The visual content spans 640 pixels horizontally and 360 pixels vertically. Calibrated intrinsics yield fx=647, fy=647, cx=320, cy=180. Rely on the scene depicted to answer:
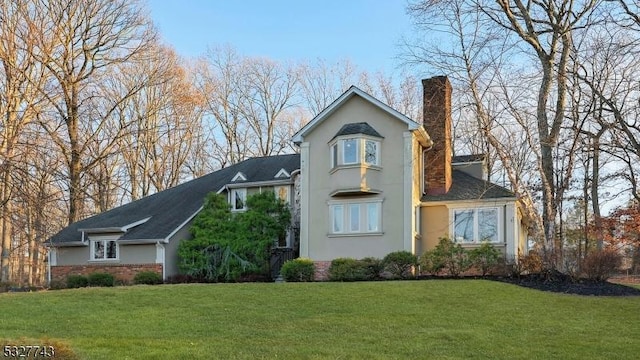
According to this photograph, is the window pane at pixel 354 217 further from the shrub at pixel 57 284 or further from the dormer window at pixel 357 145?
the shrub at pixel 57 284

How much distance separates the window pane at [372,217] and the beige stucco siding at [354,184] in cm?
25

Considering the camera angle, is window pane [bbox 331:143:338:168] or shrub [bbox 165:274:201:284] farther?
shrub [bbox 165:274:201:284]

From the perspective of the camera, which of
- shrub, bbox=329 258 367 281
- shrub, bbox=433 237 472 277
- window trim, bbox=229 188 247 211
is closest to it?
shrub, bbox=433 237 472 277

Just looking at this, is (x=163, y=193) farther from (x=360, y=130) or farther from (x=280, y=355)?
(x=280, y=355)

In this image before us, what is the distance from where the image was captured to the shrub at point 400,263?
20.4 meters

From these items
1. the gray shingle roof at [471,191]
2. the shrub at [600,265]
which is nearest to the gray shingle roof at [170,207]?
the gray shingle roof at [471,191]

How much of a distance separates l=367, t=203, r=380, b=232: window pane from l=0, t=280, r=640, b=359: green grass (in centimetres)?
566

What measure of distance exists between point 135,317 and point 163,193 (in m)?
17.6

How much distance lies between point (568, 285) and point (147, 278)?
1425cm

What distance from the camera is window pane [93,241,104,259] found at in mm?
26391

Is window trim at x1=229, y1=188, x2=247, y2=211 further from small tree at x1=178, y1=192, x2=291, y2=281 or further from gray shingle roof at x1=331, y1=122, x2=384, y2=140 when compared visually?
gray shingle roof at x1=331, y1=122, x2=384, y2=140

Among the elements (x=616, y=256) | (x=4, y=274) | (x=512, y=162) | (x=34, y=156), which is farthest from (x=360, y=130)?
(x=4, y=274)

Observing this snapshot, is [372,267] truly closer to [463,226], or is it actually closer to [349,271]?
[349,271]

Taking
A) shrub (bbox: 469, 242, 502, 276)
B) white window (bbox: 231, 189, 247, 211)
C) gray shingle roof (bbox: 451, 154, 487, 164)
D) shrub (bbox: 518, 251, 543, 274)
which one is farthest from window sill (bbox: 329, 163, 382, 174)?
shrub (bbox: 518, 251, 543, 274)
